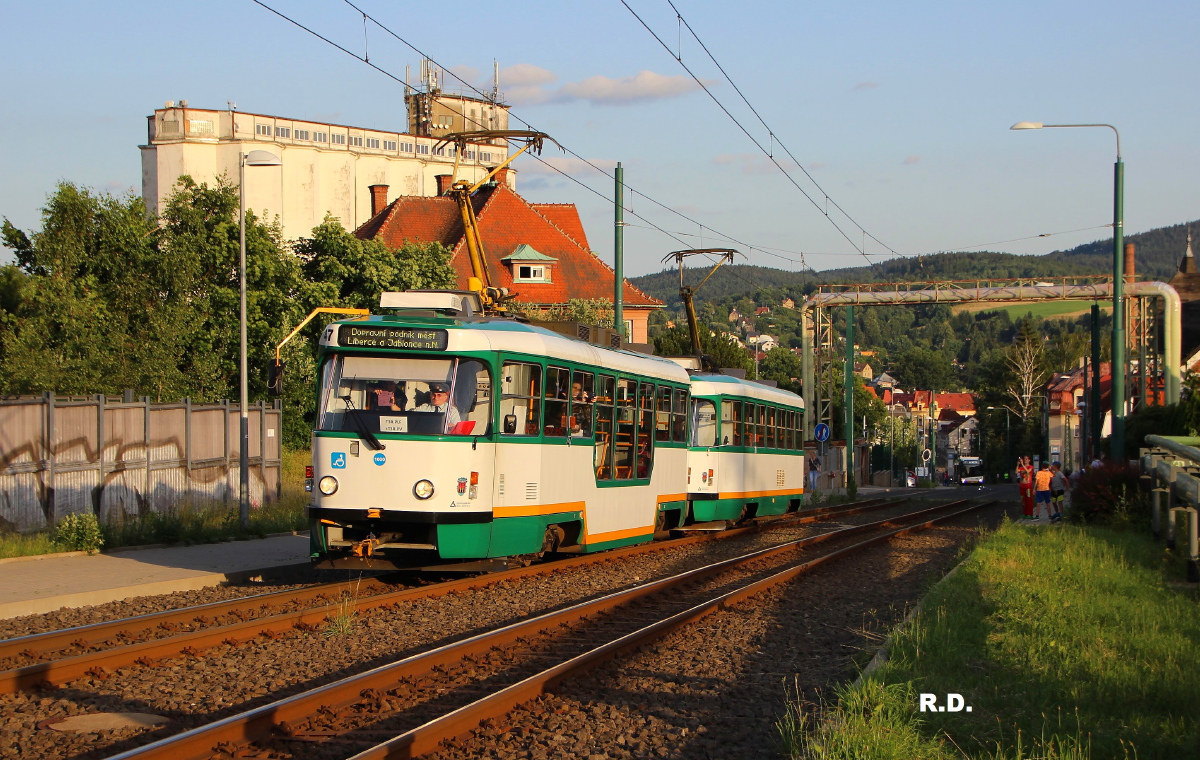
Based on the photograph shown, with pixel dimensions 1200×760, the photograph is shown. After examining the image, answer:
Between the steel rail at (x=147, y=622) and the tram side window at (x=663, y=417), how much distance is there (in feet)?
19.6

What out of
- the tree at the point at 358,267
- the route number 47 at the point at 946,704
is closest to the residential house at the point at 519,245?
the tree at the point at 358,267

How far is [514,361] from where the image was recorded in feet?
42.8

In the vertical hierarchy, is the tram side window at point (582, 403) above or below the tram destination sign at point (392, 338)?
below

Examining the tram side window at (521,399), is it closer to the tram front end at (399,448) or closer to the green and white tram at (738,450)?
the tram front end at (399,448)

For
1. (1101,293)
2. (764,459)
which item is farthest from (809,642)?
(1101,293)

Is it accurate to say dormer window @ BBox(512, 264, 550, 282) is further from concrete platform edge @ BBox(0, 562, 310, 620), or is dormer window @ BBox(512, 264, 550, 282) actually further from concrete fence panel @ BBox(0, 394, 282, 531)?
concrete platform edge @ BBox(0, 562, 310, 620)

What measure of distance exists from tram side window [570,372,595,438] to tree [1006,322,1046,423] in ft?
294

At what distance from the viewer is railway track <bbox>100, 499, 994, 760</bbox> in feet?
20.3

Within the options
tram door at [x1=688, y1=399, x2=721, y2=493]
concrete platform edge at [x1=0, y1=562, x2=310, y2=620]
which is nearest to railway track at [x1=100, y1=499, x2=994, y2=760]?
concrete platform edge at [x1=0, y1=562, x2=310, y2=620]

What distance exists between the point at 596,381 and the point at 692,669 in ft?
22.5

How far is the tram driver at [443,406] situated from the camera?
12.3 metres

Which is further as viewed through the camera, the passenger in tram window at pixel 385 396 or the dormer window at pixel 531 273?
the dormer window at pixel 531 273

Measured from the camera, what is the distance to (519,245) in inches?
2486

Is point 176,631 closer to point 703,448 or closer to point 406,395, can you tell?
point 406,395
